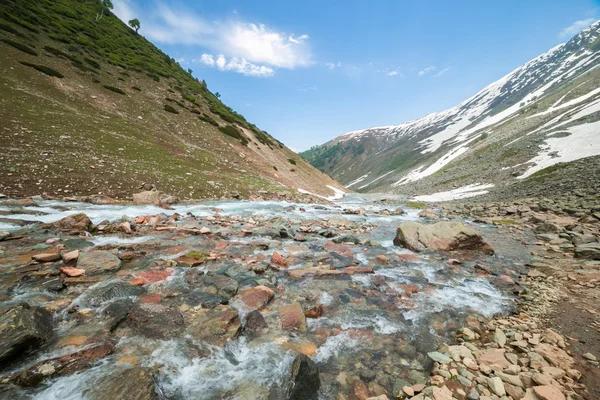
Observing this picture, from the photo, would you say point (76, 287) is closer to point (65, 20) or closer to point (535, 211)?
point (535, 211)

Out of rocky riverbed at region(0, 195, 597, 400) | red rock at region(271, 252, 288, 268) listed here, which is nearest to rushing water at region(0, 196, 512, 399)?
rocky riverbed at region(0, 195, 597, 400)

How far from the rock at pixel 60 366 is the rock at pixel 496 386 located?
6522 mm

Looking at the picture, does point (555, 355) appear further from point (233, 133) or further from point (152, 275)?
point (233, 133)

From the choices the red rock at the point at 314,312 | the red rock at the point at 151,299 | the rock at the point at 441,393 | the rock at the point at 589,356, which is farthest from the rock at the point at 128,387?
the rock at the point at 589,356

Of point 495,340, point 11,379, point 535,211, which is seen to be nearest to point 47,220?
point 11,379

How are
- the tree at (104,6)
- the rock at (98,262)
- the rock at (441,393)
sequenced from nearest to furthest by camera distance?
the rock at (441,393) → the rock at (98,262) → the tree at (104,6)

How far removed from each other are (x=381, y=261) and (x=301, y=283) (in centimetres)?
418

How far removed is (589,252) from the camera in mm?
10023

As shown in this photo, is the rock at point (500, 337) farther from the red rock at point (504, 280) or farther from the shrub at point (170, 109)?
the shrub at point (170, 109)

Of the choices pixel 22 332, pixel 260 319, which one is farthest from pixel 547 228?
pixel 22 332

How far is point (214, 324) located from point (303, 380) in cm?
234

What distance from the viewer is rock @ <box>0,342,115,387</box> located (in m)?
3.58

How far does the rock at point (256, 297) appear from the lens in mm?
6520

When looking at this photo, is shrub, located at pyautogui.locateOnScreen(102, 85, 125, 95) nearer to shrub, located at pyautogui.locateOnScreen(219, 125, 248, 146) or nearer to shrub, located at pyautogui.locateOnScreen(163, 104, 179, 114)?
shrub, located at pyautogui.locateOnScreen(163, 104, 179, 114)
